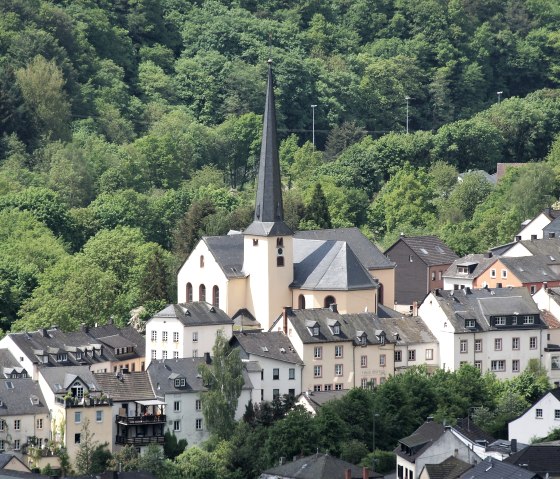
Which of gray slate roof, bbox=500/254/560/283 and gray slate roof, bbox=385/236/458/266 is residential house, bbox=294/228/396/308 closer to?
gray slate roof, bbox=500/254/560/283

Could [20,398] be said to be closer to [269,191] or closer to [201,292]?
[201,292]

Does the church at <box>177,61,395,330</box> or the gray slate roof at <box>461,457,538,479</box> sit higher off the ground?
the church at <box>177,61,395,330</box>

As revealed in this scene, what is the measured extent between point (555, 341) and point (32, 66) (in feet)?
154

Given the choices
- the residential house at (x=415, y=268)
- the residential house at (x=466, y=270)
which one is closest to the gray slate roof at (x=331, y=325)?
the residential house at (x=466, y=270)

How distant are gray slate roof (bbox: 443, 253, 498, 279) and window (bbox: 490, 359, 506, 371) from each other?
10.0 m

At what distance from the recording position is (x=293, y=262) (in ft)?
365

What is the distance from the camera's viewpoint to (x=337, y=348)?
104m

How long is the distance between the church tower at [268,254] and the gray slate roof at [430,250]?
10.8 meters

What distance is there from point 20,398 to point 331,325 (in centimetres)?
1342

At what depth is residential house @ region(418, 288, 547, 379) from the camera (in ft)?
349

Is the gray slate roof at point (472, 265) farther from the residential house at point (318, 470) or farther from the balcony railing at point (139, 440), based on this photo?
the residential house at point (318, 470)

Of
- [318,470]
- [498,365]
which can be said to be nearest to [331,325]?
[498,365]

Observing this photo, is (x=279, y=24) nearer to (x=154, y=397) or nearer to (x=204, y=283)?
(x=204, y=283)

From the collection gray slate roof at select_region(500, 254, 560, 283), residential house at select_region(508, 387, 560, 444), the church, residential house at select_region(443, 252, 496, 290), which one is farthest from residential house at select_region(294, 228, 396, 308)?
residential house at select_region(508, 387, 560, 444)
